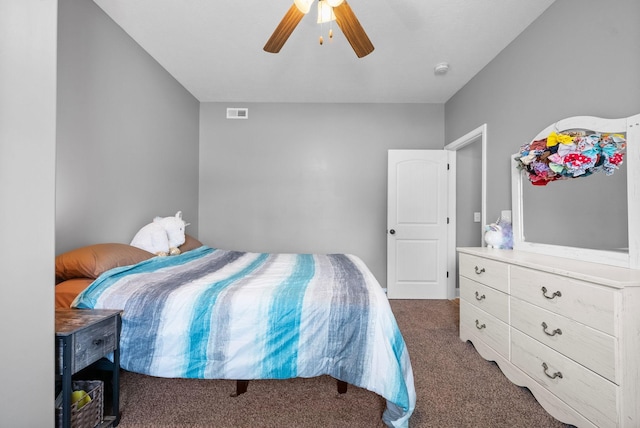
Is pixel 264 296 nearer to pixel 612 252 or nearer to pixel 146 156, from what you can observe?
pixel 612 252

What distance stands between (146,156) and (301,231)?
203 centimetres

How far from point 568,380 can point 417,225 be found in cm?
235

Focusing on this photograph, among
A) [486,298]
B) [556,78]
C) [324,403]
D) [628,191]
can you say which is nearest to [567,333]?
[486,298]

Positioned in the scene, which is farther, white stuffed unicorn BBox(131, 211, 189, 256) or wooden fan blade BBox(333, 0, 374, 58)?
white stuffed unicorn BBox(131, 211, 189, 256)

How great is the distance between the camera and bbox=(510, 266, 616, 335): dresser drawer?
3.97 ft

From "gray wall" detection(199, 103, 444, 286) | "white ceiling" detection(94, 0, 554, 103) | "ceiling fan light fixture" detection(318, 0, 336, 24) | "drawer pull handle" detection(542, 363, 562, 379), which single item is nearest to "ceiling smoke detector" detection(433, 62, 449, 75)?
"white ceiling" detection(94, 0, 554, 103)

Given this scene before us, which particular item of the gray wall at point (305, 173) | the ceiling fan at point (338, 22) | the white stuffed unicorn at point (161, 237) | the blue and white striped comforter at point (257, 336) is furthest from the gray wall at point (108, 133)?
the ceiling fan at point (338, 22)

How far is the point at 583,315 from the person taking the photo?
1305mm

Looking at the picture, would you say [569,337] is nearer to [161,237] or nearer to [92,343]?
[92,343]

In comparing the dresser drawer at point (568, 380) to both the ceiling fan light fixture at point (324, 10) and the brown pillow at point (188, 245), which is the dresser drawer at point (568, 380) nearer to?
the ceiling fan light fixture at point (324, 10)

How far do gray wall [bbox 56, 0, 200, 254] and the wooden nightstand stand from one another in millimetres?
810

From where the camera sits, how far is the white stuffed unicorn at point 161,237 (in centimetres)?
229

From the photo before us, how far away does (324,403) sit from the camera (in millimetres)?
1573

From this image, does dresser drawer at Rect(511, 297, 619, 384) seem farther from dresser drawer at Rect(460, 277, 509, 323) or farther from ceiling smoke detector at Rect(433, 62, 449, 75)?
ceiling smoke detector at Rect(433, 62, 449, 75)
